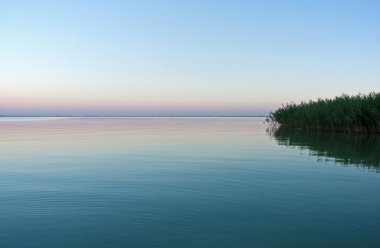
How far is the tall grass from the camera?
34.7 metres

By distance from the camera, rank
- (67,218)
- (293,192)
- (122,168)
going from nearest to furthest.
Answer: (67,218), (293,192), (122,168)

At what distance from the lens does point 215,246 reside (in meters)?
6.21

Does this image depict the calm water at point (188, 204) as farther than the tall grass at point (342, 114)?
No

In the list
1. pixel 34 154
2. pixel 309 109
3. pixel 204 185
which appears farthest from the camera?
pixel 309 109

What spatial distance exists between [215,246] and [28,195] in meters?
5.99

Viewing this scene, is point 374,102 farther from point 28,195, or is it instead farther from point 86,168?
point 28,195

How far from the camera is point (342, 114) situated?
37.0 metres

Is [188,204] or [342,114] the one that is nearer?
[188,204]

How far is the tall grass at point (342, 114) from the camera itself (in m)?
34.7

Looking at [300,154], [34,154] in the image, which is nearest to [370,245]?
[300,154]

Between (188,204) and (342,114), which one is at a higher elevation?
(342,114)

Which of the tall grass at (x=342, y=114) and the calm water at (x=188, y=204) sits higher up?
the tall grass at (x=342, y=114)

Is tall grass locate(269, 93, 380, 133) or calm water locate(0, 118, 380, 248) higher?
tall grass locate(269, 93, 380, 133)

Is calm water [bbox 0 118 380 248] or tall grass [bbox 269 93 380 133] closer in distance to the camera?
calm water [bbox 0 118 380 248]
